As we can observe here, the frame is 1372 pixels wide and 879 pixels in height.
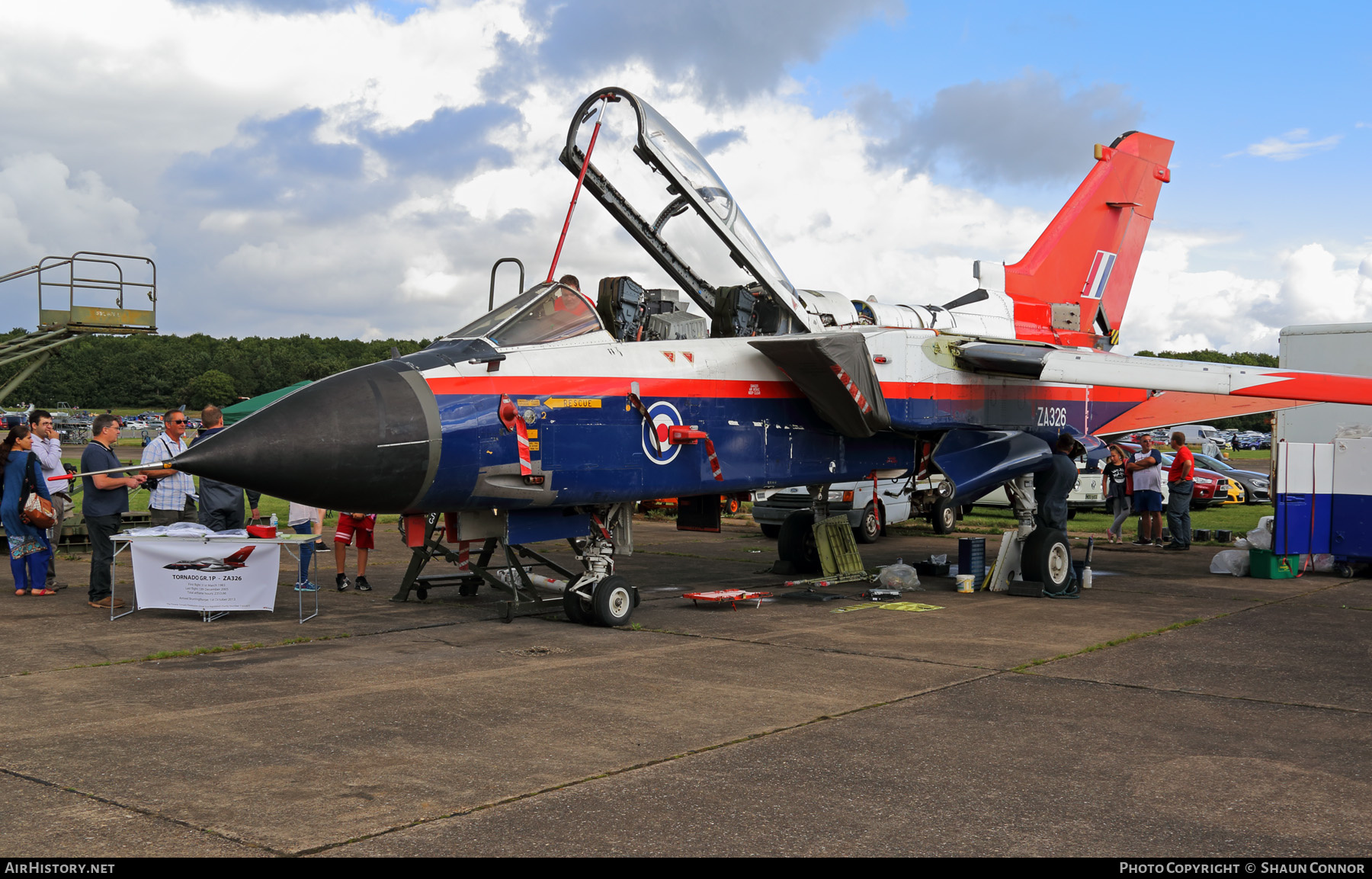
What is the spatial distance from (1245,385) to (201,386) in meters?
52.9

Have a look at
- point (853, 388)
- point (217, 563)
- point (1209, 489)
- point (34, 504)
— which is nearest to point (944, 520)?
point (853, 388)

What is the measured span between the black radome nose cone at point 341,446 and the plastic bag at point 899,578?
235 inches

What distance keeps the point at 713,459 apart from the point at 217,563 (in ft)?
15.0

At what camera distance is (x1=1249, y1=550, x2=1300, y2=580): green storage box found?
12820mm

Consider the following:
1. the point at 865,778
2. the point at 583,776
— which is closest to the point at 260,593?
the point at 583,776

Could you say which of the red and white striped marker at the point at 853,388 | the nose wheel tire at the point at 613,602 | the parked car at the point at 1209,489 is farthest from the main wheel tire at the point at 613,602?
the parked car at the point at 1209,489

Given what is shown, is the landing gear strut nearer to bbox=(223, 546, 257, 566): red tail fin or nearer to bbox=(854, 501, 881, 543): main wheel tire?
bbox=(223, 546, 257, 566): red tail fin

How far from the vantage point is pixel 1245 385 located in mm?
11328

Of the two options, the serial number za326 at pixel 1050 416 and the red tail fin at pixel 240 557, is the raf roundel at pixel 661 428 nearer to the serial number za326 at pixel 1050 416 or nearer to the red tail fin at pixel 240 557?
the red tail fin at pixel 240 557

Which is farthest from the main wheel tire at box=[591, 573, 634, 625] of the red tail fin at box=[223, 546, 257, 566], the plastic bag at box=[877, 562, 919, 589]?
the plastic bag at box=[877, 562, 919, 589]

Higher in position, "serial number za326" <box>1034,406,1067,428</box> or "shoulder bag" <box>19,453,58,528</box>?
"serial number za326" <box>1034,406,1067,428</box>

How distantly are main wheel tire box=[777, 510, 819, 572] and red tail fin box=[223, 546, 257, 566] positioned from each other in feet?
22.1

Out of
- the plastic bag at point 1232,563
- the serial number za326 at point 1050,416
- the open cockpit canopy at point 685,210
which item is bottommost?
the plastic bag at point 1232,563

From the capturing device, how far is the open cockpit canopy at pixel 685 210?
9523 millimetres
